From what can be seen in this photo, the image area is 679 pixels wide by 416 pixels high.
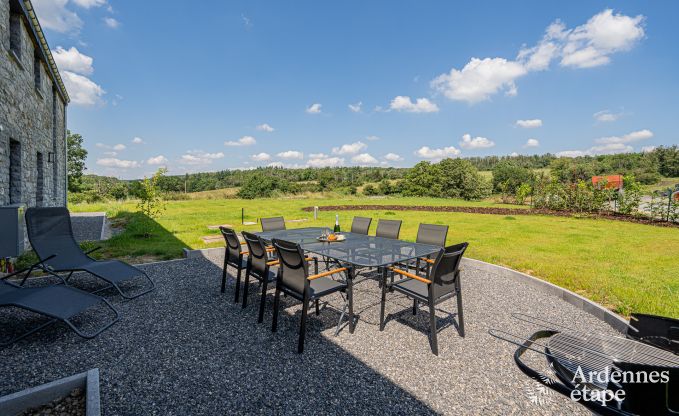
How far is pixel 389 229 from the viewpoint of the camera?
5516mm

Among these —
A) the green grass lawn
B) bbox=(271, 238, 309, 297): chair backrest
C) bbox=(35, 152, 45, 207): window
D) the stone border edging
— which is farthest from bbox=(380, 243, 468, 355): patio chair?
bbox=(35, 152, 45, 207): window

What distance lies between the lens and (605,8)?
9.20 metres

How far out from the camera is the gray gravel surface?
2.18 meters

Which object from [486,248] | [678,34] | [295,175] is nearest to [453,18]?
[678,34]

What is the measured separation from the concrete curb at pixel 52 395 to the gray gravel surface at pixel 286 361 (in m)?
0.28

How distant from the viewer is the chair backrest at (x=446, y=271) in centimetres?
287

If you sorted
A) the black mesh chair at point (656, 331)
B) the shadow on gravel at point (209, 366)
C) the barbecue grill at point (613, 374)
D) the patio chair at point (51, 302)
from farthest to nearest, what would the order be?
the patio chair at point (51, 302) → the shadow on gravel at point (209, 366) → the black mesh chair at point (656, 331) → the barbecue grill at point (613, 374)

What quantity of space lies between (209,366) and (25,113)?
7.93m

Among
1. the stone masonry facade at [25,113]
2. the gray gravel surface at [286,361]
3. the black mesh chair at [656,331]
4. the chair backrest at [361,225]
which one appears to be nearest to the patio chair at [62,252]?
the gray gravel surface at [286,361]

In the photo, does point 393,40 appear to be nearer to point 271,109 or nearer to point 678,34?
point 678,34

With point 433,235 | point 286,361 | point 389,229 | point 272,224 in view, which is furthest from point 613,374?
point 272,224

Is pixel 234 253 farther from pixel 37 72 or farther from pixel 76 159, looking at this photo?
pixel 76 159

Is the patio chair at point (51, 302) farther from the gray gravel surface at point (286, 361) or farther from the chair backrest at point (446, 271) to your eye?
the chair backrest at point (446, 271)

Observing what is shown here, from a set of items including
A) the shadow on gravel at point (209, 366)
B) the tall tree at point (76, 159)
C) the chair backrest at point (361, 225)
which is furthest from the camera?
the tall tree at point (76, 159)
